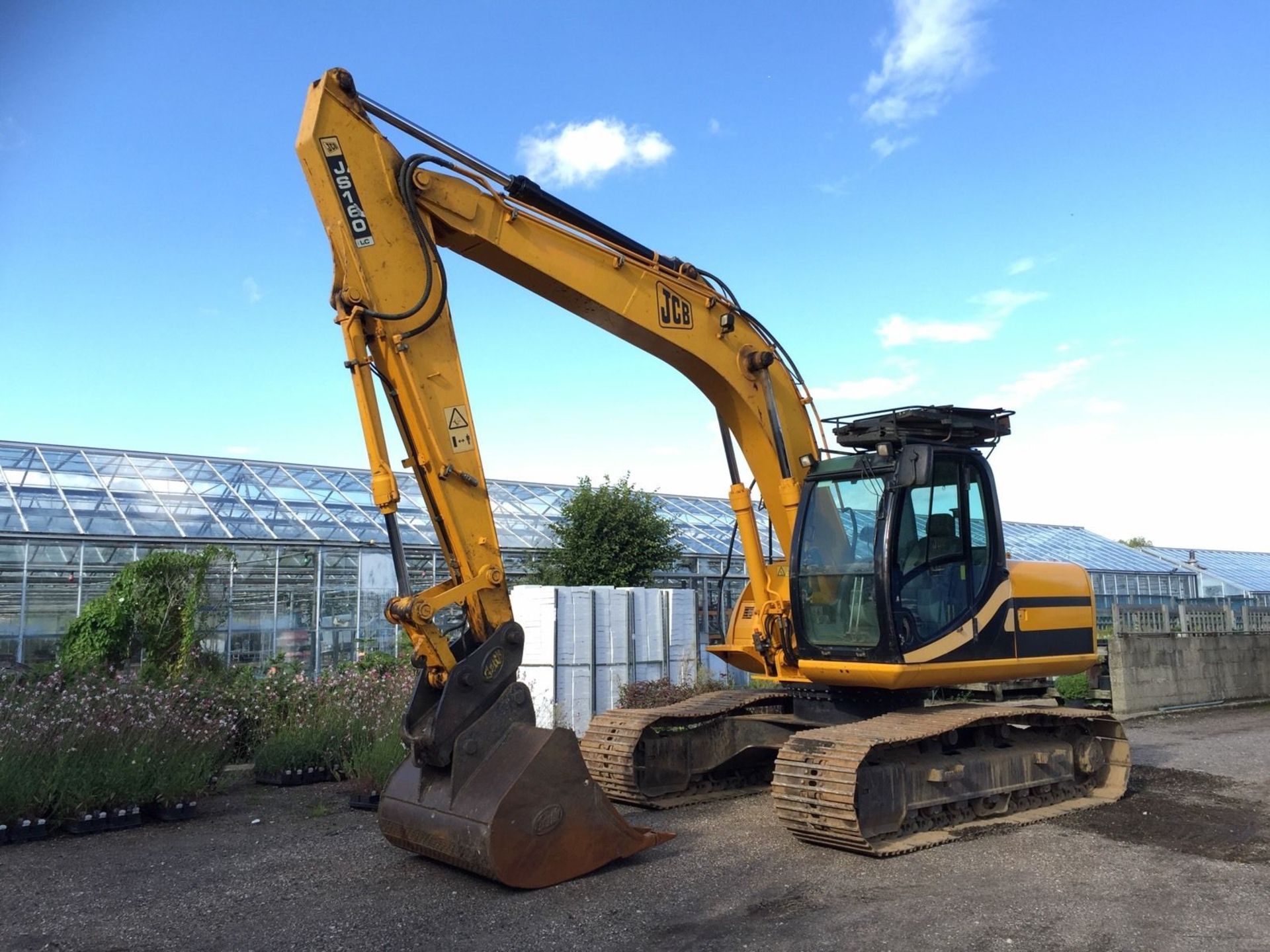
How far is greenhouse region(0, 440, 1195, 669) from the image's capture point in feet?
45.5

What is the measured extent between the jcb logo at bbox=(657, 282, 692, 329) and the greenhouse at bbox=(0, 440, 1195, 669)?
5842 mm

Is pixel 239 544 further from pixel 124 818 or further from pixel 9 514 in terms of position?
pixel 124 818

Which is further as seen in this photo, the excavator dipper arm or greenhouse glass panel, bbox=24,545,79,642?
greenhouse glass panel, bbox=24,545,79,642

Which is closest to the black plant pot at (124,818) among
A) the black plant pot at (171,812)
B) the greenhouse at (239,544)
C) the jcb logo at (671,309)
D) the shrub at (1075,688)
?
the black plant pot at (171,812)

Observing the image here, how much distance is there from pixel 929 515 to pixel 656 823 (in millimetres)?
3050

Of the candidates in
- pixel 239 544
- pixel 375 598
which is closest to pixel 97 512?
pixel 239 544

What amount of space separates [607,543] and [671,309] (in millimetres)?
9155

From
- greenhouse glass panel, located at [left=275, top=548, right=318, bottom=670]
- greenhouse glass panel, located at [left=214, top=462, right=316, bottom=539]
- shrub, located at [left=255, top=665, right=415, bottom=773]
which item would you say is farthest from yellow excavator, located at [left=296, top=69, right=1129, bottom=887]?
greenhouse glass panel, located at [left=214, top=462, right=316, bottom=539]

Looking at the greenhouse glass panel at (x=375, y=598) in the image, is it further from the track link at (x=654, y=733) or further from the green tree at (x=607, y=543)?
the track link at (x=654, y=733)

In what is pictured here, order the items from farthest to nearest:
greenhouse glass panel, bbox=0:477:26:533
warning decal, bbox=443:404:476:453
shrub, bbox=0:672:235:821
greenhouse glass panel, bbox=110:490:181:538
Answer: greenhouse glass panel, bbox=110:490:181:538, greenhouse glass panel, bbox=0:477:26:533, shrub, bbox=0:672:235:821, warning decal, bbox=443:404:476:453

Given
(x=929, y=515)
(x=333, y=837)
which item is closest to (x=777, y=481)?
(x=929, y=515)

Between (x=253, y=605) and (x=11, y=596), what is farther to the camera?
(x=253, y=605)

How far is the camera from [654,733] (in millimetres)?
8219

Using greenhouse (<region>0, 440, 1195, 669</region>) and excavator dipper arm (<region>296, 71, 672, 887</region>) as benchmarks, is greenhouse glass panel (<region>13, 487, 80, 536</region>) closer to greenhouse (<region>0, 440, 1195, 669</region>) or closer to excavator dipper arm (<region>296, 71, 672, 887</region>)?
greenhouse (<region>0, 440, 1195, 669</region>)
